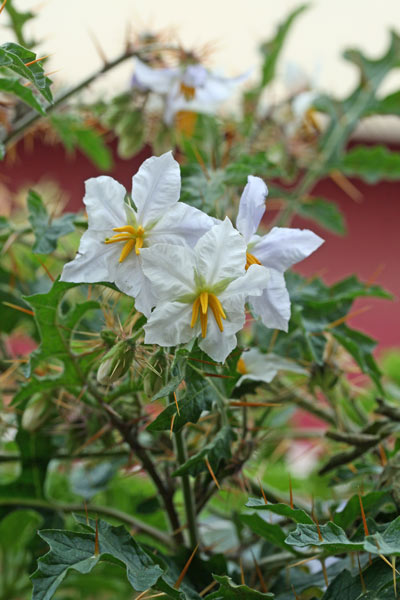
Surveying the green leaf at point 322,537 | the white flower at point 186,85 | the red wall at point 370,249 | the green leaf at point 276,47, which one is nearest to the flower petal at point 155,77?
the white flower at point 186,85

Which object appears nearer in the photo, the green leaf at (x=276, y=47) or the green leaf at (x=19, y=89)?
the green leaf at (x=19, y=89)

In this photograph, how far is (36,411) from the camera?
36cm

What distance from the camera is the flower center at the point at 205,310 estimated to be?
0.26 metres

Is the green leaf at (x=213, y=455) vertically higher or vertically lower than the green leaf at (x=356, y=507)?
higher

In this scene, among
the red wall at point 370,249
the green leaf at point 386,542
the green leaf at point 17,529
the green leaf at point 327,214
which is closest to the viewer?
the green leaf at point 386,542

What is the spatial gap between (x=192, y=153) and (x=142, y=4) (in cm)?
181

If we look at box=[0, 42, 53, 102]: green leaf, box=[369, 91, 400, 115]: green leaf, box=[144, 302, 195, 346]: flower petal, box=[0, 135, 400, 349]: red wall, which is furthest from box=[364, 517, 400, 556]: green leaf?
box=[0, 135, 400, 349]: red wall

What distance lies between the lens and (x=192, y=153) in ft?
1.43

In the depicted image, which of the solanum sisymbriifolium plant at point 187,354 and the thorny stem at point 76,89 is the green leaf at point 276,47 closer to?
the solanum sisymbriifolium plant at point 187,354

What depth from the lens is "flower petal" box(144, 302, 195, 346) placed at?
0.26 meters

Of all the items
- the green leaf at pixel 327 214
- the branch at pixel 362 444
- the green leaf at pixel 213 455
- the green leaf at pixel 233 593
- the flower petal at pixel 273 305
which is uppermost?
the flower petal at pixel 273 305

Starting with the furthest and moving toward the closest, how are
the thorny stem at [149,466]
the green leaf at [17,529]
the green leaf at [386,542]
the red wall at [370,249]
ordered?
the red wall at [370,249], the green leaf at [17,529], the thorny stem at [149,466], the green leaf at [386,542]

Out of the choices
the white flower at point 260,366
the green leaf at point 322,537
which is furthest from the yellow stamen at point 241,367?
the green leaf at point 322,537

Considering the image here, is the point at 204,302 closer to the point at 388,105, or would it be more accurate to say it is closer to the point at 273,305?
the point at 273,305
